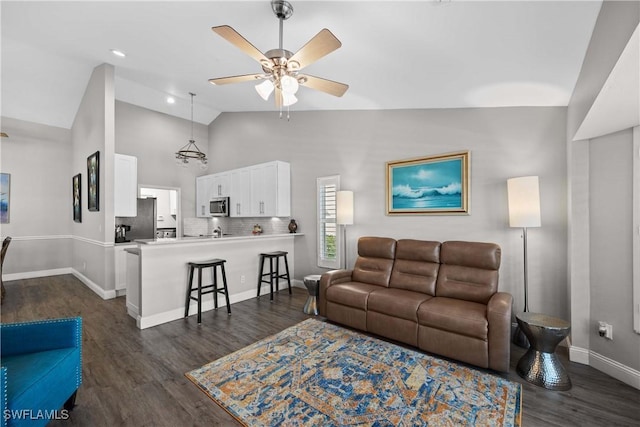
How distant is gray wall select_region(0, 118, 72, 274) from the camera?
217 inches

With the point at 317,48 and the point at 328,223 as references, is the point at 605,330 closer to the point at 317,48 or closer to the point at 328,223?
the point at 317,48

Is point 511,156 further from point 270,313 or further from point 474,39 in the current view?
point 270,313

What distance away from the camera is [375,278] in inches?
140

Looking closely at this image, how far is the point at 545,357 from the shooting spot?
2.22m

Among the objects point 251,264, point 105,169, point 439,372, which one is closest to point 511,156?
point 439,372

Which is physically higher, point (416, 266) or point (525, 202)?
point (525, 202)

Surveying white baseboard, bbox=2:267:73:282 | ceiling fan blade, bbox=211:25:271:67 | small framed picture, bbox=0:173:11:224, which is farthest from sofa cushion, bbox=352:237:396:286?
small framed picture, bbox=0:173:11:224

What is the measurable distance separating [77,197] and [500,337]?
751cm

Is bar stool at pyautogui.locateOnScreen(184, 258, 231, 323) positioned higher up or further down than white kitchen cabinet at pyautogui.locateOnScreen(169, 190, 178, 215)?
further down

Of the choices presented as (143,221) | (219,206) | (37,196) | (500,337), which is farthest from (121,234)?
(500,337)

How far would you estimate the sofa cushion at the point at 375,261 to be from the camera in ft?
11.7

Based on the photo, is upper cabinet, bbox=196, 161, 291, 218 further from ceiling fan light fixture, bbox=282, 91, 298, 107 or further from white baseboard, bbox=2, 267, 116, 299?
ceiling fan light fixture, bbox=282, 91, 298, 107

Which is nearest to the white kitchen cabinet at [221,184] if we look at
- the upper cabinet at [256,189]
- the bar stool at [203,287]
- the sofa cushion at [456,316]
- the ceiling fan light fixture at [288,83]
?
the upper cabinet at [256,189]

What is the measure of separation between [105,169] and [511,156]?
578 centimetres
